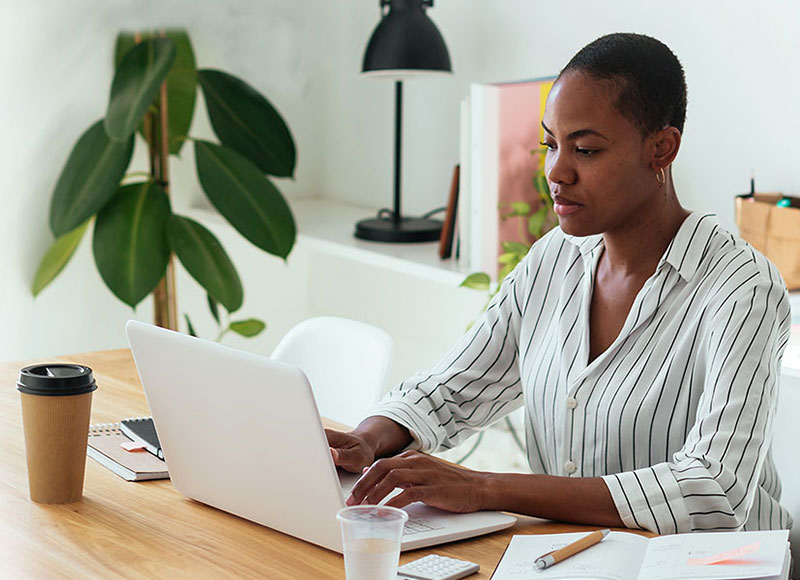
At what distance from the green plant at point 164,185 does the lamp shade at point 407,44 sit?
1.26 feet

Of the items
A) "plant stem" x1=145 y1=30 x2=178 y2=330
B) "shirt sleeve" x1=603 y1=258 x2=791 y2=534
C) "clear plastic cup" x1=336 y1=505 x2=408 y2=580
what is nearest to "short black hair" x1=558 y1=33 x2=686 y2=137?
"shirt sleeve" x1=603 y1=258 x2=791 y2=534

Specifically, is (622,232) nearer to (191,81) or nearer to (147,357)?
(147,357)

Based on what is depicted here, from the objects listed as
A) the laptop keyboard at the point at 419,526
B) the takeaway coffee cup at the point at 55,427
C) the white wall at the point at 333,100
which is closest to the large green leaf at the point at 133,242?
the white wall at the point at 333,100

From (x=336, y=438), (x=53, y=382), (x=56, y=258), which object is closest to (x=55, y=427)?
(x=53, y=382)

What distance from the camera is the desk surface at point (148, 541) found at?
3.41 ft

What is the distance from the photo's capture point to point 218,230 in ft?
11.4

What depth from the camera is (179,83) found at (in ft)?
9.91

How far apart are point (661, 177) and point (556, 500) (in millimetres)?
470

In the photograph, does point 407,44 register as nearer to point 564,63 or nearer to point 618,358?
point 564,63

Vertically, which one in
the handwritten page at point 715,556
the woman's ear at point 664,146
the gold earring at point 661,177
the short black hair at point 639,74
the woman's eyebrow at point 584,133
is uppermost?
the short black hair at point 639,74

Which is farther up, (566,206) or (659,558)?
(566,206)

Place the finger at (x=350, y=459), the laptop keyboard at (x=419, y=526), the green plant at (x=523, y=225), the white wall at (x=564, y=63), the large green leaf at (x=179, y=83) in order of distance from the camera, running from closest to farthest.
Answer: the laptop keyboard at (x=419, y=526) → the finger at (x=350, y=459) → the white wall at (x=564, y=63) → the green plant at (x=523, y=225) → the large green leaf at (x=179, y=83)

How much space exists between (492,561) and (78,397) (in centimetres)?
51

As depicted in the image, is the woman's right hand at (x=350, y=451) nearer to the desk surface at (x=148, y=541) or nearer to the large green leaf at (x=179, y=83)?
the desk surface at (x=148, y=541)
